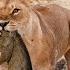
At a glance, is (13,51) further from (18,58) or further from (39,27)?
(39,27)

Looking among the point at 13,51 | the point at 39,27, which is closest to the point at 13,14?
the point at 13,51

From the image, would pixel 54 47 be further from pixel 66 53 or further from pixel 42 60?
pixel 66 53

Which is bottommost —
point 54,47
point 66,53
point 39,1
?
point 39,1

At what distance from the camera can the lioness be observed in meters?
3.78

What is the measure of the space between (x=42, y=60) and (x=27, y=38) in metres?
0.36

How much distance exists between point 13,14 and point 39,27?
595mm

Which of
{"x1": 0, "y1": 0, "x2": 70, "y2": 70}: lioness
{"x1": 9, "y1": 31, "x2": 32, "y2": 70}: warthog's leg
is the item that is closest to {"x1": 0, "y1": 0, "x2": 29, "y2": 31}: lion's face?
{"x1": 0, "y1": 0, "x2": 70, "y2": 70}: lioness

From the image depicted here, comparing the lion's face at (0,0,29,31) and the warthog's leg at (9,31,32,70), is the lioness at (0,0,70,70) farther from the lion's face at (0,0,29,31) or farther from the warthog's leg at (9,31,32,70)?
the warthog's leg at (9,31,32,70)

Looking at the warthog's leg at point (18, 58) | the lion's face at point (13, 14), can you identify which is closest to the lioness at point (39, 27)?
the lion's face at point (13, 14)

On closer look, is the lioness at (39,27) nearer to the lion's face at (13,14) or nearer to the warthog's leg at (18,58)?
the lion's face at (13,14)

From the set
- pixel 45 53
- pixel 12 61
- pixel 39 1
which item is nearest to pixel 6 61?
pixel 12 61

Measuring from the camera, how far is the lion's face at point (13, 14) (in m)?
3.67

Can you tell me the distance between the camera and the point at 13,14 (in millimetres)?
3822

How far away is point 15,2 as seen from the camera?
12.6ft
